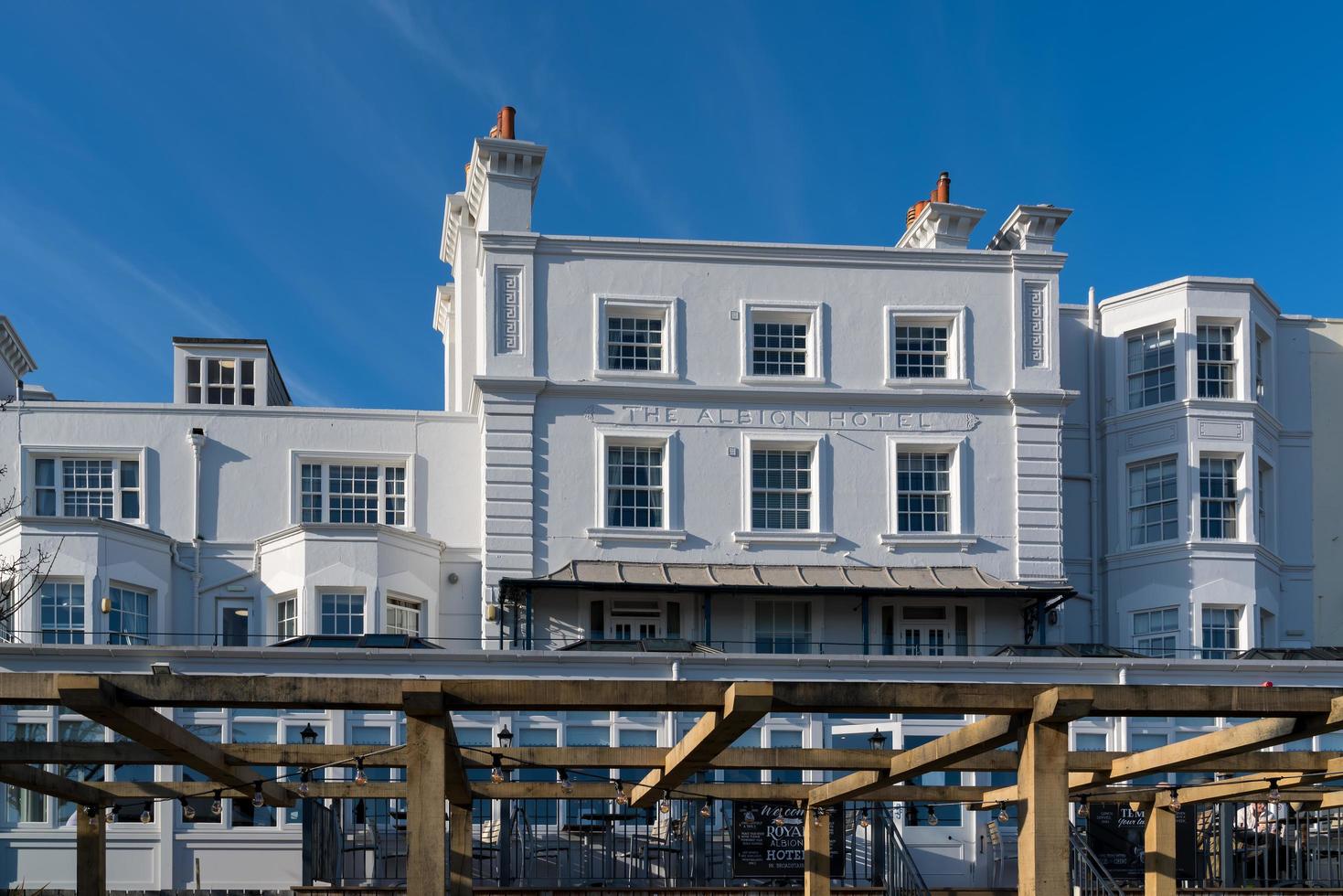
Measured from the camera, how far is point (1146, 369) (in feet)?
132

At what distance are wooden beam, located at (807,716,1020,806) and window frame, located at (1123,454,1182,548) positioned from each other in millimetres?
19948

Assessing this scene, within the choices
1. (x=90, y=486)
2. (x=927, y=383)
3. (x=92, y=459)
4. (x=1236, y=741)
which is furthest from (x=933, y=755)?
(x=92, y=459)

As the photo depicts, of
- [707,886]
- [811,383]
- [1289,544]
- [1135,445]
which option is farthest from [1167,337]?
[707,886]

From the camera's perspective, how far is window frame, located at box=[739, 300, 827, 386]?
125 feet

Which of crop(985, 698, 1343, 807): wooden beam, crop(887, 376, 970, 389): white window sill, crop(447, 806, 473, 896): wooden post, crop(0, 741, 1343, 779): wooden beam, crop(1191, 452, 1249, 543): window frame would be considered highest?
crop(887, 376, 970, 389): white window sill

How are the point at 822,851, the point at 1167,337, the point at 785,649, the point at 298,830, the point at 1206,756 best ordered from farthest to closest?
the point at 1167,337 → the point at 785,649 → the point at 298,830 → the point at 822,851 → the point at 1206,756

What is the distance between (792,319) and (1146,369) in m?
8.36

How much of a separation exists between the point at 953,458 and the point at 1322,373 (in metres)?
10.2

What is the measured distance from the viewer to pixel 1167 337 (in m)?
40.0

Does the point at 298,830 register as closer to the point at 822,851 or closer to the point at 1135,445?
the point at 822,851

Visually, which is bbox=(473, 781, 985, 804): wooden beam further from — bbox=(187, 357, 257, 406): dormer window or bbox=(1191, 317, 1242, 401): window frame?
bbox=(187, 357, 257, 406): dormer window

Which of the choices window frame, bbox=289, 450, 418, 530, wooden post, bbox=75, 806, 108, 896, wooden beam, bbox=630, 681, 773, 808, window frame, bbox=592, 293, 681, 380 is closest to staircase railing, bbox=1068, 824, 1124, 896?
wooden beam, bbox=630, 681, 773, 808

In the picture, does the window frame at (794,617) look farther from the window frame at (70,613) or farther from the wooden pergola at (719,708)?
the wooden pergola at (719,708)

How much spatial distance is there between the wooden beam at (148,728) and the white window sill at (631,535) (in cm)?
1745
